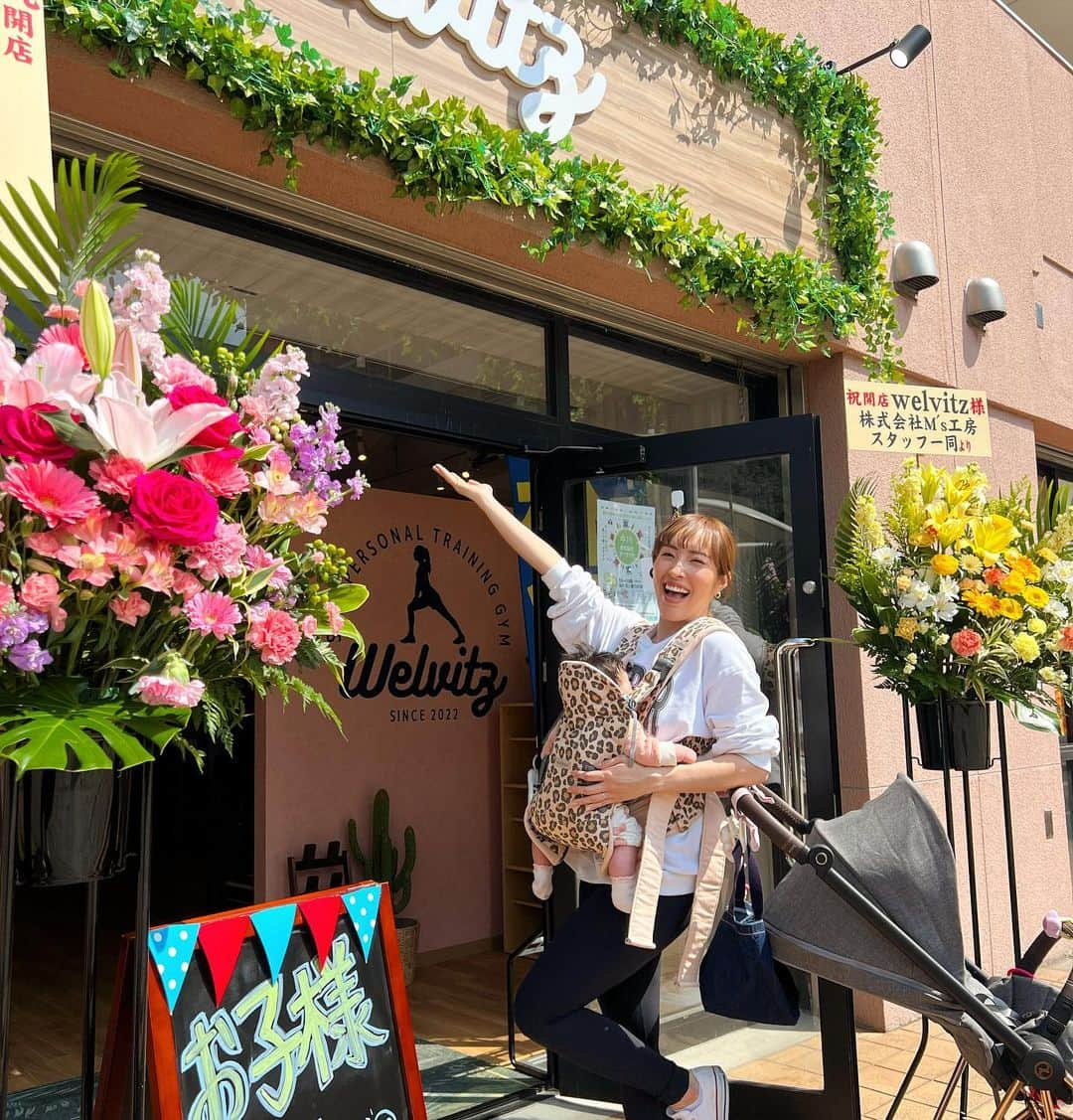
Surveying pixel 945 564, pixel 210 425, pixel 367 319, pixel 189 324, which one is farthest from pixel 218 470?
pixel 945 564

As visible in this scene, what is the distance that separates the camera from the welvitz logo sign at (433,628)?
5.55 m

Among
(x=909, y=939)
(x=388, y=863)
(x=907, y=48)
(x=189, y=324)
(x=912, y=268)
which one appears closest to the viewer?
(x=189, y=324)

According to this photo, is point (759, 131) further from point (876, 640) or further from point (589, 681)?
point (589, 681)

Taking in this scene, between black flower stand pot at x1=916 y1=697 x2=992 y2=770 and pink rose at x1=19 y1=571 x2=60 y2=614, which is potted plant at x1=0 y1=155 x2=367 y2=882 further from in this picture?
black flower stand pot at x1=916 y1=697 x2=992 y2=770

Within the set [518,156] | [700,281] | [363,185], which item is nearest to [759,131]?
[700,281]

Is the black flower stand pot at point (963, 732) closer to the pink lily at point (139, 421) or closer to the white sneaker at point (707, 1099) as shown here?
the white sneaker at point (707, 1099)

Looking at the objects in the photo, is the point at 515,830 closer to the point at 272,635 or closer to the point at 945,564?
the point at 945,564

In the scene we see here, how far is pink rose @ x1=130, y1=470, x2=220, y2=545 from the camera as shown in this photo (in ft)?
4.09

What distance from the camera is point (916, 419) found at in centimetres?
313

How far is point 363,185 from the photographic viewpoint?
9.22ft

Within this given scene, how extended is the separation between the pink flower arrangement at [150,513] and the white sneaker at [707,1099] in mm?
1348

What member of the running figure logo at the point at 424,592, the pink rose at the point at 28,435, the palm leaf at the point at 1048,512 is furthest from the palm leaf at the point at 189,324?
the running figure logo at the point at 424,592

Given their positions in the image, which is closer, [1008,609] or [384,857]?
[1008,609]

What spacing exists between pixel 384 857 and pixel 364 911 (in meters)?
2.77
